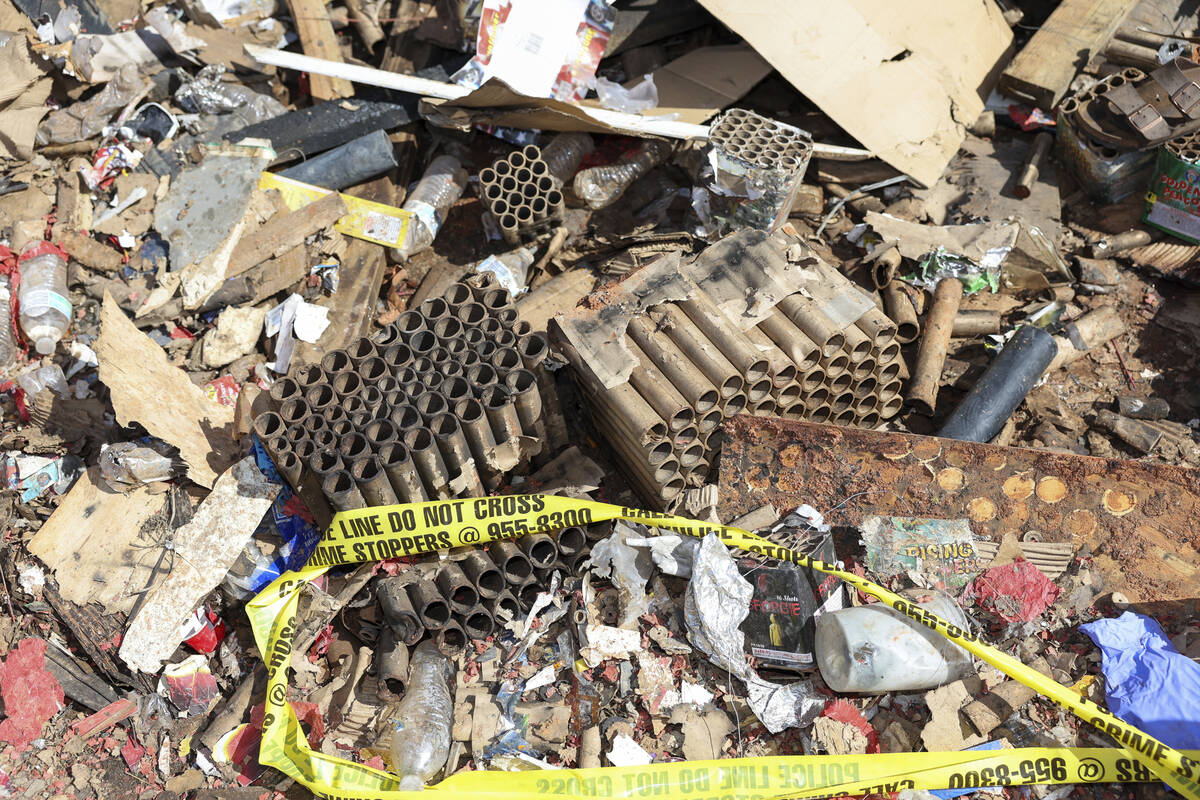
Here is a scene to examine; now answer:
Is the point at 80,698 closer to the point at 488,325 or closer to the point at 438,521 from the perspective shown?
the point at 438,521

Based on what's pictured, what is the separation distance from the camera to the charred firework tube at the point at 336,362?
4574 millimetres

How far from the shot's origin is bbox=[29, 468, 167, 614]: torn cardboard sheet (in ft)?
15.1

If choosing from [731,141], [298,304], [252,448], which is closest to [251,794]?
[252,448]

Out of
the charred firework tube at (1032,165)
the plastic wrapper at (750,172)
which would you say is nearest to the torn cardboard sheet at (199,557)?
the plastic wrapper at (750,172)

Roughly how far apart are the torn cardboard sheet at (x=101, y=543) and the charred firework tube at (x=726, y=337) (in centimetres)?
321

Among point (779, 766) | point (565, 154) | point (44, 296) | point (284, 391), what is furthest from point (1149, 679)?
point (44, 296)

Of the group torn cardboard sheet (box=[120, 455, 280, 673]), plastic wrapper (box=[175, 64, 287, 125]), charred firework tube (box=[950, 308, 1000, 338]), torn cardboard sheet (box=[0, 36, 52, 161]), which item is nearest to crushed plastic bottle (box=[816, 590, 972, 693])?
charred firework tube (box=[950, 308, 1000, 338])

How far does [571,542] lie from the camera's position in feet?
14.5

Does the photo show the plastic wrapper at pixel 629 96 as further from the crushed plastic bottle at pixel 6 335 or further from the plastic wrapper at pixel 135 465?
the crushed plastic bottle at pixel 6 335

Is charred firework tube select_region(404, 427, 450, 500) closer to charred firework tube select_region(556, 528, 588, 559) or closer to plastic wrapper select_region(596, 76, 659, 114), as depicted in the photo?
charred firework tube select_region(556, 528, 588, 559)

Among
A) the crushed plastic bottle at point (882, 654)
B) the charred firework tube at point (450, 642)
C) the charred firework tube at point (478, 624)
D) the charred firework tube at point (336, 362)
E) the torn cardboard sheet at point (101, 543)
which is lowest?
the torn cardboard sheet at point (101, 543)

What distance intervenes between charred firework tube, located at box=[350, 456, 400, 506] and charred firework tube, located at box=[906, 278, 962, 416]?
3.13 m

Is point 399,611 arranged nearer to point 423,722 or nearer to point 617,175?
point 423,722

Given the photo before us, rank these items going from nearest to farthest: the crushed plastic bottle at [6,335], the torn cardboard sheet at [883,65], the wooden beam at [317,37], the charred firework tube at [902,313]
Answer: the charred firework tube at [902,313], the crushed plastic bottle at [6,335], the torn cardboard sheet at [883,65], the wooden beam at [317,37]
